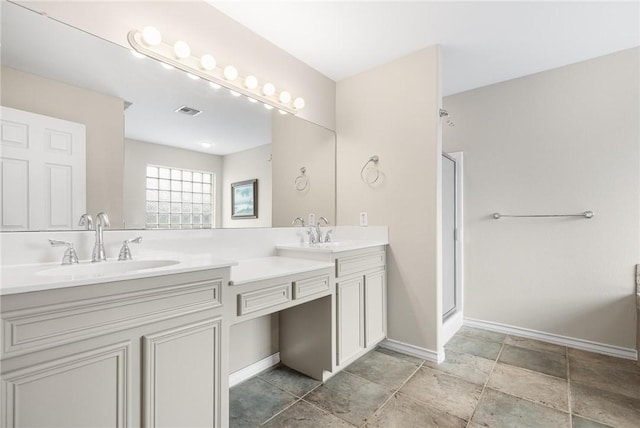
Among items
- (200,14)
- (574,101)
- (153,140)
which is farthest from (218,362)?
(574,101)

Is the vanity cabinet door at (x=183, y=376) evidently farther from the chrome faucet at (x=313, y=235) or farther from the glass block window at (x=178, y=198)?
the chrome faucet at (x=313, y=235)

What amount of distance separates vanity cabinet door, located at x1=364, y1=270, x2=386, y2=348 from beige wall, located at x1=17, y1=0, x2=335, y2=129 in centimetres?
139

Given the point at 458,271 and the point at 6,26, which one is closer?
the point at 6,26

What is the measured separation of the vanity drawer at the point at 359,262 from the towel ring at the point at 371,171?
620 mm

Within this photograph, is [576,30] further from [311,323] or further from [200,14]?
[311,323]

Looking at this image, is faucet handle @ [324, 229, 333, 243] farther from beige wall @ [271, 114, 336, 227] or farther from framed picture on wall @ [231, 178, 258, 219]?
framed picture on wall @ [231, 178, 258, 219]

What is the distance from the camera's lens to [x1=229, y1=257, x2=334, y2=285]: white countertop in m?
1.42

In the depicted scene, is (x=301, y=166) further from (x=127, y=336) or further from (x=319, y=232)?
(x=127, y=336)

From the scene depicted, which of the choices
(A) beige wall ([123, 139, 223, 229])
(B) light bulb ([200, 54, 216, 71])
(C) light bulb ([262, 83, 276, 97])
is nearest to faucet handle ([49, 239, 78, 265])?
(A) beige wall ([123, 139, 223, 229])

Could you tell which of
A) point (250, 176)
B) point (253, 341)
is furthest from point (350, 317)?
point (250, 176)

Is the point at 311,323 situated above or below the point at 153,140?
below

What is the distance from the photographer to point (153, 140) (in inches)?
63.8

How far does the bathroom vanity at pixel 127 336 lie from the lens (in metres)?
0.84

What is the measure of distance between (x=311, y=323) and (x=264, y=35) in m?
2.01
